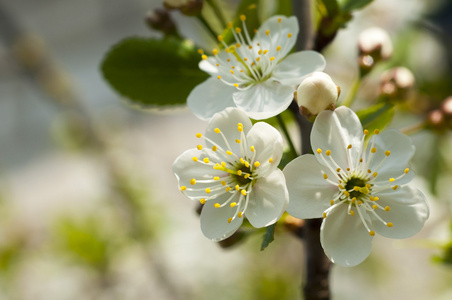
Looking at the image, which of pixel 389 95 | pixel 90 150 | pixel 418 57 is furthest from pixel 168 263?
pixel 389 95

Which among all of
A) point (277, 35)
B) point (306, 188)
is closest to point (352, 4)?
point (277, 35)

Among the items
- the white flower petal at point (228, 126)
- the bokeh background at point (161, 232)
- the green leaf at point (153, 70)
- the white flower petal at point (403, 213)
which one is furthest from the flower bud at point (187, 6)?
the bokeh background at point (161, 232)

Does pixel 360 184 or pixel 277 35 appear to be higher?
pixel 277 35

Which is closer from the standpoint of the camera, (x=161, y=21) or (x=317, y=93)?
(x=317, y=93)

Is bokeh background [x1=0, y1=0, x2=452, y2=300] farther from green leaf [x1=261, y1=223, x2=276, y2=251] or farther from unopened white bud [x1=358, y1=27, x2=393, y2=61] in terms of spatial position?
green leaf [x1=261, y1=223, x2=276, y2=251]

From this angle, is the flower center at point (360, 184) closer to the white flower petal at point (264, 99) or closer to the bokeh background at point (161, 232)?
the white flower petal at point (264, 99)

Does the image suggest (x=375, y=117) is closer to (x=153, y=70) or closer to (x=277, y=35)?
(x=277, y=35)
